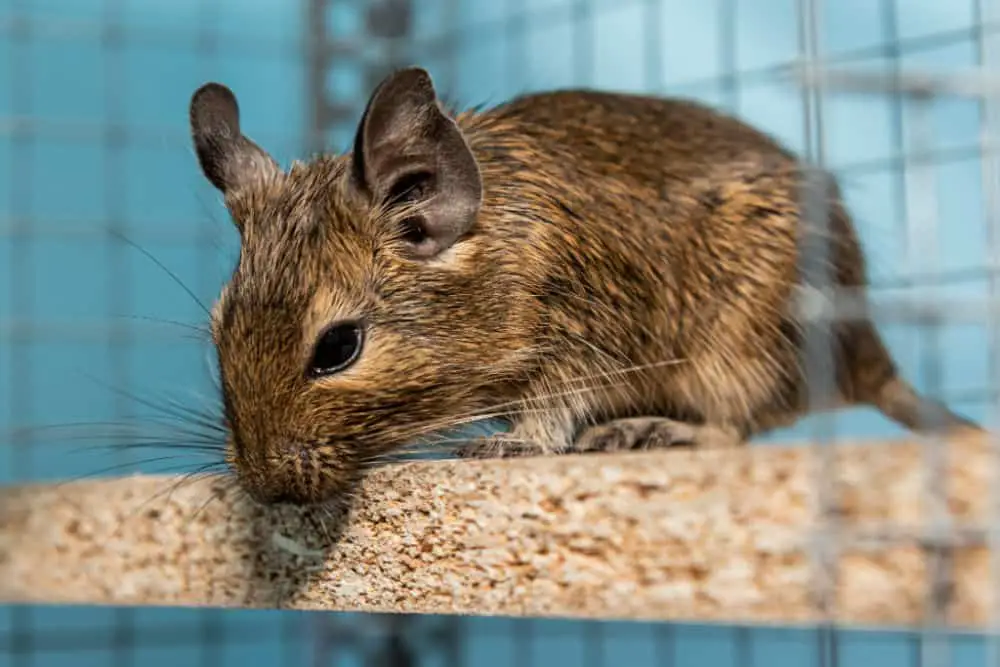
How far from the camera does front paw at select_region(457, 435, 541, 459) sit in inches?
85.6

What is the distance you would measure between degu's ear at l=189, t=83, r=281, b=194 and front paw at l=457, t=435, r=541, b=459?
25.6 inches

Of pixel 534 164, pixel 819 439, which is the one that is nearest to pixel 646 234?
pixel 534 164

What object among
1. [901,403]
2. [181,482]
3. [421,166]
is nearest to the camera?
[421,166]

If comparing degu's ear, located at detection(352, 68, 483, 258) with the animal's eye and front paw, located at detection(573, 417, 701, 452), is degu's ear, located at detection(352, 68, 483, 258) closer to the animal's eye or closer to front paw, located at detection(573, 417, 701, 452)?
the animal's eye

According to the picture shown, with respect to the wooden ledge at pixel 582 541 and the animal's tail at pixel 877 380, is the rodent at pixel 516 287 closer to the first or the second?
the animal's tail at pixel 877 380

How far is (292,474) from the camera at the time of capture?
1.96 m

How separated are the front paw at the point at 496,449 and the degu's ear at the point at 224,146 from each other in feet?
2.14

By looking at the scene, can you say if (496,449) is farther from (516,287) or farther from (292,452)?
(292,452)

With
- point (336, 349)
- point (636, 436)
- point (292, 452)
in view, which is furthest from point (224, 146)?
point (636, 436)

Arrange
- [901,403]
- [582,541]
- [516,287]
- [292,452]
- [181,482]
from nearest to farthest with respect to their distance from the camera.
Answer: [582,541]
[292,452]
[516,287]
[181,482]
[901,403]

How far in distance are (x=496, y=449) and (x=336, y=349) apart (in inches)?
13.5

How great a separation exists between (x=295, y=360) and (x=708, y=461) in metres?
0.67

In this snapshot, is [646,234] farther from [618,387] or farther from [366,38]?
[366,38]

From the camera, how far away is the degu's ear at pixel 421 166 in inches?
78.9
